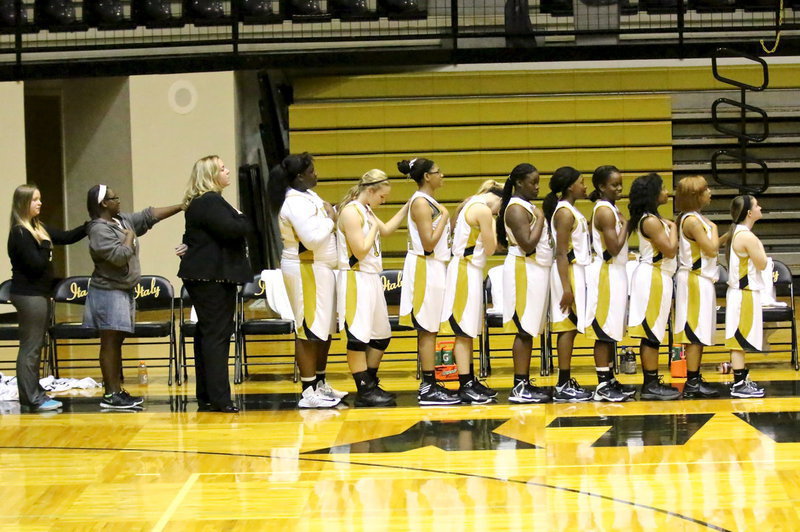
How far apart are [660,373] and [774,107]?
5.53 m

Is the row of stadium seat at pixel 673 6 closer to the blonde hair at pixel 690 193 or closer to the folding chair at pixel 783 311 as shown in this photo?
the folding chair at pixel 783 311

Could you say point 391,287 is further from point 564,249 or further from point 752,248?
point 752,248

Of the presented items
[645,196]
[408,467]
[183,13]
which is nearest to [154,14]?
[183,13]

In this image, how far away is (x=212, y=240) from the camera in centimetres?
661

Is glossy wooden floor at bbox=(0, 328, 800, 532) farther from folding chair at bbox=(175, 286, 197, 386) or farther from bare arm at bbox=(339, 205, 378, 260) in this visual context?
bare arm at bbox=(339, 205, 378, 260)

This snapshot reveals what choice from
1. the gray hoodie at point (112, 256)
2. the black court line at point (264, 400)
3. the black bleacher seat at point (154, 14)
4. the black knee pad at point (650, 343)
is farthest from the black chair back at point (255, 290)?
the black bleacher seat at point (154, 14)

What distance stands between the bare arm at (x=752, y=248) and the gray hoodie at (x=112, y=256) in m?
3.41

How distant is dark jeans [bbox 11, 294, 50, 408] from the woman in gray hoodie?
0.27 metres

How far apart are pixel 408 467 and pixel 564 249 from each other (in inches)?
76.3

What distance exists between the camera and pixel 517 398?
6.69m

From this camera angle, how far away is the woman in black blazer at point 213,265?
259 inches

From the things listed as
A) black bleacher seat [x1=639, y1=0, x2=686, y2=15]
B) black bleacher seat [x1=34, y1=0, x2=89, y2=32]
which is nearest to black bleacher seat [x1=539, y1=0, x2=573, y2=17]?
black bleacher seat [x1=639, y1=0, x2=686, y2=15]

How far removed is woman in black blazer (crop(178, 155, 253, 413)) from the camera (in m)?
6.58

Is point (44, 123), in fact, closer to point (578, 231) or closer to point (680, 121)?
point (680, 121)
